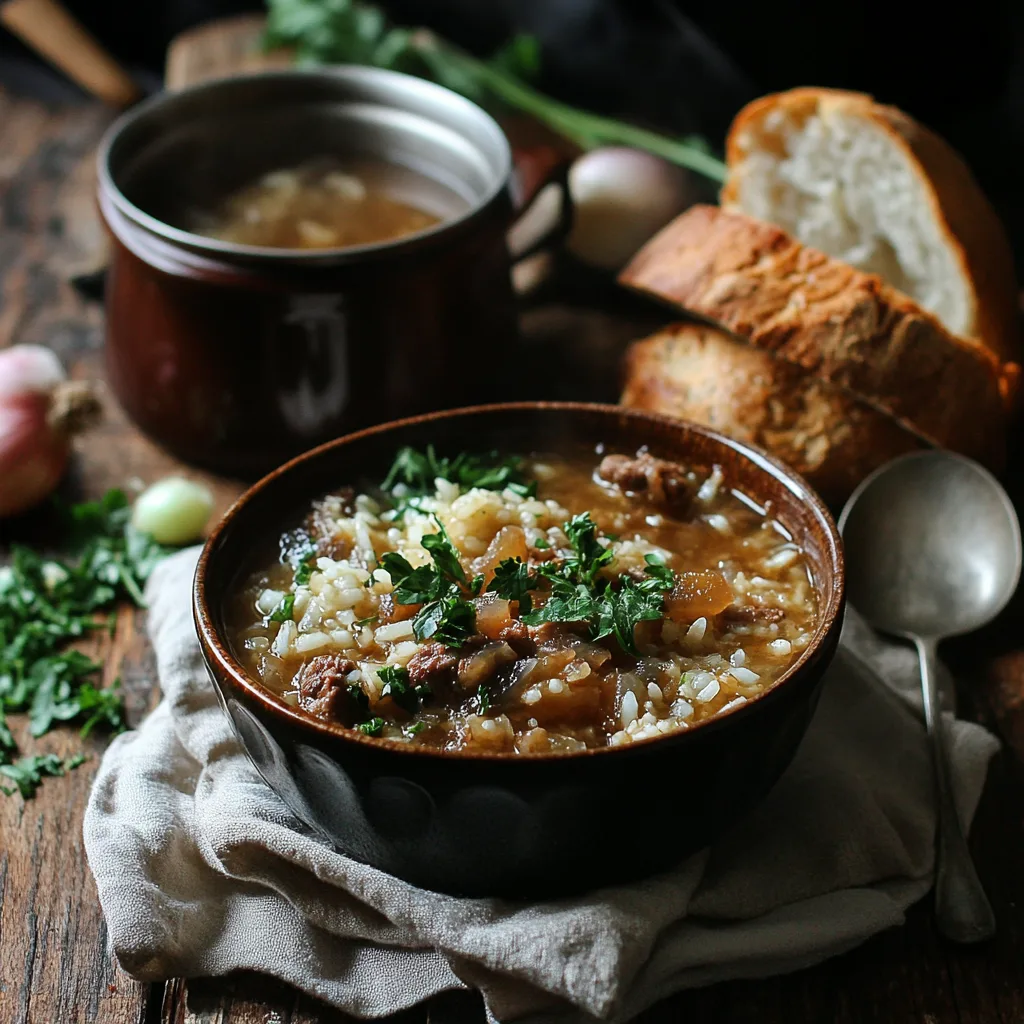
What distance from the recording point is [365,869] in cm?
231

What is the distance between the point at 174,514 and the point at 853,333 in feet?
5.88

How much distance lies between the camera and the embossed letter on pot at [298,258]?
329 cm

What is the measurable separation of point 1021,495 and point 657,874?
1.86m

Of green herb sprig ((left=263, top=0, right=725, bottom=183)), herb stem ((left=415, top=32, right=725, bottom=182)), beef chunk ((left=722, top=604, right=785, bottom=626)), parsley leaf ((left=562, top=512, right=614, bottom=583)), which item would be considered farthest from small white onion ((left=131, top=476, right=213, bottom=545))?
green herb sprig ((left=263, top=0, right=725, bottom=183))

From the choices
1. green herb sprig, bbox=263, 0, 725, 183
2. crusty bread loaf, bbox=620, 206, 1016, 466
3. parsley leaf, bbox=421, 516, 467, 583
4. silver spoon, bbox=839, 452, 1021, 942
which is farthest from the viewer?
green herb sprig, bbox=263, 0, 725, 183

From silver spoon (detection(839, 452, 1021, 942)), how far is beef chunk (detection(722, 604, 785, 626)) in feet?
1.89

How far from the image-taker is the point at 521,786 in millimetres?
2043

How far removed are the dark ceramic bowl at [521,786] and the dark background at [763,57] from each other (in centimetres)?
311

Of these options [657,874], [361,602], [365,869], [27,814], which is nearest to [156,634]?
[27,814]

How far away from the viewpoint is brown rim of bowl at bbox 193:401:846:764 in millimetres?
2025

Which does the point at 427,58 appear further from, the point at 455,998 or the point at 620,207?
the point at 455,998

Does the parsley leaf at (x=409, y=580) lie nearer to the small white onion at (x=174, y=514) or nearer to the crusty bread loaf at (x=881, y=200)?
the small white onion at (x=174, y=514)

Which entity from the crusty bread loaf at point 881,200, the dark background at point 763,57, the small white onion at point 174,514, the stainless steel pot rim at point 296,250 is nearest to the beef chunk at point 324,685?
the small white onion at point 174,514

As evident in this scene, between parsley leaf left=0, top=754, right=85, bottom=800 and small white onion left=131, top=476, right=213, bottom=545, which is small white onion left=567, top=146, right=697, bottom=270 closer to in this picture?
small white onion left=131, top=476, right=213, bottom=545
